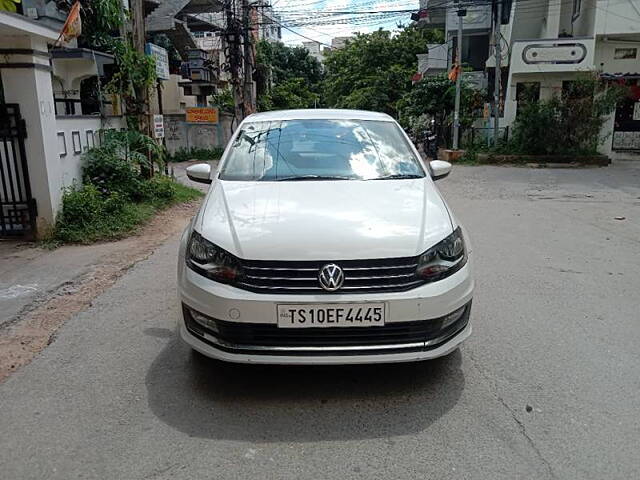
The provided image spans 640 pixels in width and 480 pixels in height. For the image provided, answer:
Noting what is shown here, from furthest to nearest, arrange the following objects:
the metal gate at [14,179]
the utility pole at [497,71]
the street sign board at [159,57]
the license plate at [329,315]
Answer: the utility pole at [497,71] < the street sign board at [159,57] < the metal gate at [14,179] < the license plate at [329,315]

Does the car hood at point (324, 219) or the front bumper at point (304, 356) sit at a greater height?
the car hood at point (324, 219)

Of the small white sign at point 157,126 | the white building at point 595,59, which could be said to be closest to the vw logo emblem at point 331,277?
the small white sign at point 157,126

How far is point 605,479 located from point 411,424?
0.92 m

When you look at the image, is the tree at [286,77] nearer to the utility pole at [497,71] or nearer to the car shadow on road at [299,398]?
the utility pole at [497,71]

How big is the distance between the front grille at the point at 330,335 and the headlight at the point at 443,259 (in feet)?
0.84

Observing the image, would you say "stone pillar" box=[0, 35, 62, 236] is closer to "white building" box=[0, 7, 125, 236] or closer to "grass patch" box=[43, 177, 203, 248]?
"white building" box=[0, 7, 125, 236]

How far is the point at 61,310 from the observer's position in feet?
15.9

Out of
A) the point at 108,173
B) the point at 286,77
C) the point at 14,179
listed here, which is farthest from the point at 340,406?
the point at 286,77

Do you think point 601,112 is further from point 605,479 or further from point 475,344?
point 605,479

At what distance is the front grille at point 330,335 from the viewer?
9.81 feet

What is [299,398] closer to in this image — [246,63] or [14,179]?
[14,179]

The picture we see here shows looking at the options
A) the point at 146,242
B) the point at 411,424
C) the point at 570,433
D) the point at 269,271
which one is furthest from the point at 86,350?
the point at 146,242

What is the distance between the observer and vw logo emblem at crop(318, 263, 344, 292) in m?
2.95

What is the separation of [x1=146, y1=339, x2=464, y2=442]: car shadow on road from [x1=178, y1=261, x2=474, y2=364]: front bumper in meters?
0.30
